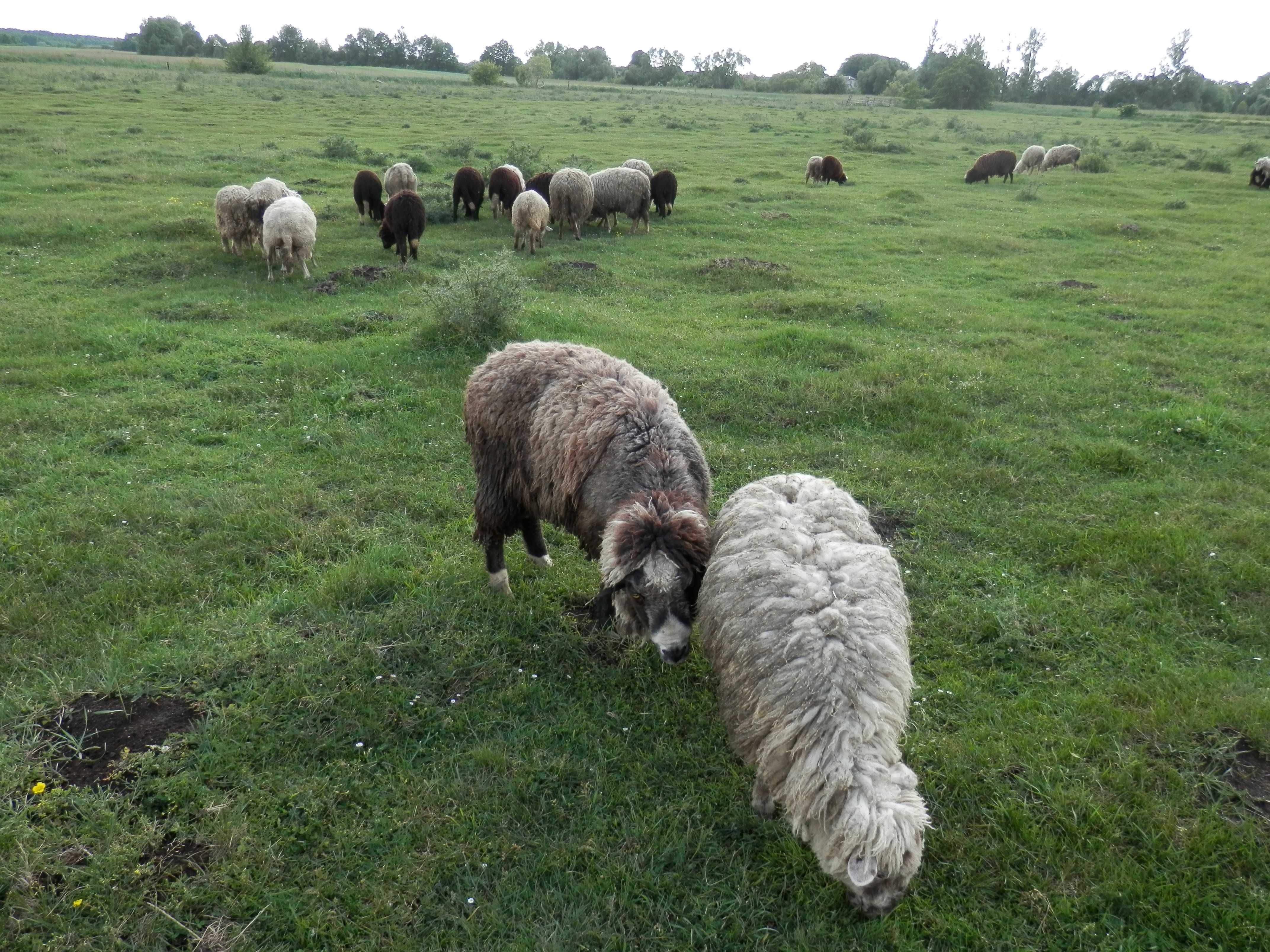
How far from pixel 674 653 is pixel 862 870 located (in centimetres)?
139

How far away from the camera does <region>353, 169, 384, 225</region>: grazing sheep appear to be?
670 inches

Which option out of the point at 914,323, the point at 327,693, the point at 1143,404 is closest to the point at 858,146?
the point at 914,323

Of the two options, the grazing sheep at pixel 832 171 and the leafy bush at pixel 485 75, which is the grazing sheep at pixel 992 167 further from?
the leafy bush at pixel 485 75

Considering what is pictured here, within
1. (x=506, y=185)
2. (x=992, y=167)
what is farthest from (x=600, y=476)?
(x=992, y=167)

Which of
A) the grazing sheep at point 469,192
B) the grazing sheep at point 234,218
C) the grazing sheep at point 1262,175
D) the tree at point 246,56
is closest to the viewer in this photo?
the grazing sheep at point 234,218

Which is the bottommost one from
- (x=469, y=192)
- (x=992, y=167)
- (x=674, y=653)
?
(x=674, y=653)

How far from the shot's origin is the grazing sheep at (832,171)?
2478 cm

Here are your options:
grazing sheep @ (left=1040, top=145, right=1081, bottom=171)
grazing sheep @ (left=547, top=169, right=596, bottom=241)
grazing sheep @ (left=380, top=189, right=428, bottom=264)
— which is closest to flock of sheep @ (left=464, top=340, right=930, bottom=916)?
grazing sheep @ (left=380, top=189, right=428, bottom=264)

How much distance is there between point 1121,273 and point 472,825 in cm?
1624

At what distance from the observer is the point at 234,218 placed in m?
13.6

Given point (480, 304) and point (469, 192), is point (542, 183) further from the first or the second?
point (480, 304)

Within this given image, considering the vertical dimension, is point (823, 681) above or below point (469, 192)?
below

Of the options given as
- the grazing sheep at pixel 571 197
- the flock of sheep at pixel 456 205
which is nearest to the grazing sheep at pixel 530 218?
the flock of sheep at pixel 456 205

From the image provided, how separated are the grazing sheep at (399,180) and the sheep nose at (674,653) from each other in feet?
58.7
